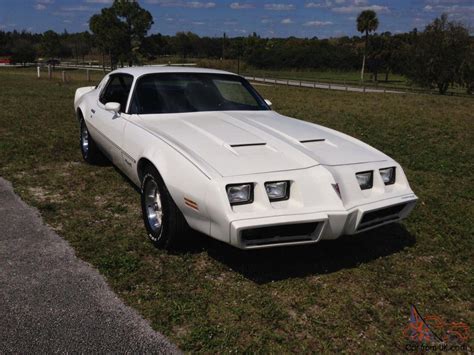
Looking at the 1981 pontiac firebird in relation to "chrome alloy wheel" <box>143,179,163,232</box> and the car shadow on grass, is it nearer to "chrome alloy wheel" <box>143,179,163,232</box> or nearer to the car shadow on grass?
"chrome alloy wheel" <box>143,179,163,232</box>

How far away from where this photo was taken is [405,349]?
8.45ft

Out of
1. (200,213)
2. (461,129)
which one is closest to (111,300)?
(200,213)

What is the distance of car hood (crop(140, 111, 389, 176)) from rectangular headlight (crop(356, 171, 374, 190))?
0.41 ft

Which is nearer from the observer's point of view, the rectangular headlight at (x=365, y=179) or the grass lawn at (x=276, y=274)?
the grass lawn at (x=276, y=274)

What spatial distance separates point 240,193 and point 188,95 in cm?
200

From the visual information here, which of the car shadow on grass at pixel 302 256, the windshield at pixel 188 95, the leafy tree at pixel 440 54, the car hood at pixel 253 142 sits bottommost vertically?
the car shadow on grass at pixel 302 256

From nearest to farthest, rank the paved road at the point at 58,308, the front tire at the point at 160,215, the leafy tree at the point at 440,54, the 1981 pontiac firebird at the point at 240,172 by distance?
the paved road at the point at 58,308, the 1981 pontiac firebird at the point at 240,172, the front tire at the point at 160,215, the leafy tree at the point at 440,54

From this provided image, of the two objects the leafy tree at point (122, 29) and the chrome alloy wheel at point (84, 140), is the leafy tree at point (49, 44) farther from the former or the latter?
the chrome alloy wheel at point (84, 140)

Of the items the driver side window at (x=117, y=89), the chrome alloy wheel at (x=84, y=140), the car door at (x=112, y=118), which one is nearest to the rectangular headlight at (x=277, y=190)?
the car door at (x=112, y=118)

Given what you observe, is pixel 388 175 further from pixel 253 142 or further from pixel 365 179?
pixel 253 142

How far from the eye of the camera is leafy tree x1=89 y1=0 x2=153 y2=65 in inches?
2365

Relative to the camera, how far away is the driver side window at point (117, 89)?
4938 millimetres

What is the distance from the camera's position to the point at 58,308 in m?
2.83

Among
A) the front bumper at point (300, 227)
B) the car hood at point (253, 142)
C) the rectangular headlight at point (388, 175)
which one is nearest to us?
the front bumper at point (300, 227)
